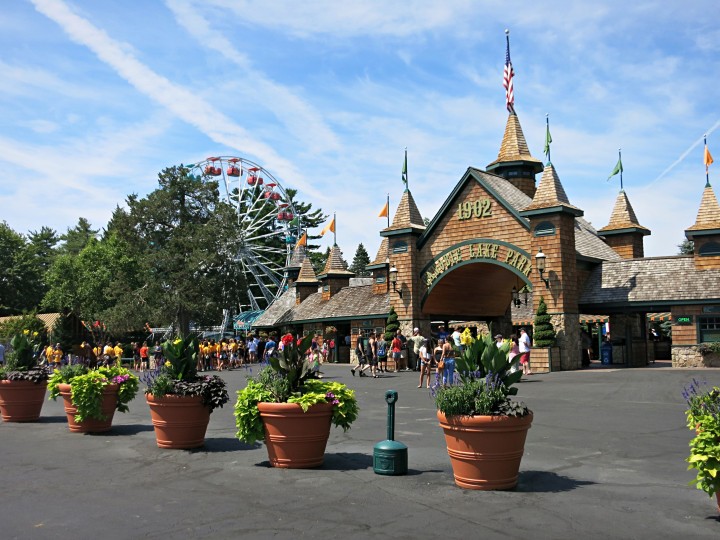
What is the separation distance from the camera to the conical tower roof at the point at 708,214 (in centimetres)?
2694

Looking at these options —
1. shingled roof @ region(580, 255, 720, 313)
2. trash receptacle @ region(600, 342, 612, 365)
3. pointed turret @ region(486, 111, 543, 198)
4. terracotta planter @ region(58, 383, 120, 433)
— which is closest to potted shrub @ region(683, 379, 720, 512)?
terracotta planter @ region(58, 383, 120, 433)

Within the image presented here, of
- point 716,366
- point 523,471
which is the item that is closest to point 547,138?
→ point 716,366

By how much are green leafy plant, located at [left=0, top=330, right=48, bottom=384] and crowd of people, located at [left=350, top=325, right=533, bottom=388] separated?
882 cm

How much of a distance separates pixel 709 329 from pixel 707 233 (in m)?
3.68

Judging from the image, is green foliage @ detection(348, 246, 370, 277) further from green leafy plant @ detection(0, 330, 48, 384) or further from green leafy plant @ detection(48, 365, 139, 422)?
green leafy plant @ detection(48, 365, 139, 422)

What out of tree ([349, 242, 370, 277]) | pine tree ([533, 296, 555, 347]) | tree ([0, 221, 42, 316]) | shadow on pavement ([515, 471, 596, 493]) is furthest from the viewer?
tree ([349, 242, 370, 277])

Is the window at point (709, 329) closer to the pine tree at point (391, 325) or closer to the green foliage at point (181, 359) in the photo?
the pine tree at point (391, 325)

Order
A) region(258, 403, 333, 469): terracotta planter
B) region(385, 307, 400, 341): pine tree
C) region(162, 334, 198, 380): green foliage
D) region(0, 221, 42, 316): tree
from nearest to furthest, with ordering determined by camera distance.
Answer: region(258, 403, 333, 469): terracotta planter → region(162, 334, 198, 380): green foliage → region(385, 307, 400, 341): pine tree → region(0, 221, 42, 316): tree

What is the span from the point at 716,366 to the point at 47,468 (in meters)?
23.6

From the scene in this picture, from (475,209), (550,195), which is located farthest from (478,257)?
(550,195)

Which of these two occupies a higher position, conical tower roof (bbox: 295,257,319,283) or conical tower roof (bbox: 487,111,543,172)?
conical tower roof (bbox: 487,111,543,172)

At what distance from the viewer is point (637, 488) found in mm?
7207

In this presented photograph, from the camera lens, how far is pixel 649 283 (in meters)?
27.4

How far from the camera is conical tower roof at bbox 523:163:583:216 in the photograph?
27578 millimetres
